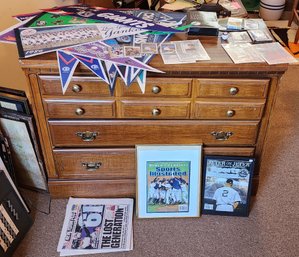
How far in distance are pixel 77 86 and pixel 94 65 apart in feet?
0.45

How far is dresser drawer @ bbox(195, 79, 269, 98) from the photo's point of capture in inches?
56.8

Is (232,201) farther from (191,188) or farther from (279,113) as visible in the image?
(279,113)

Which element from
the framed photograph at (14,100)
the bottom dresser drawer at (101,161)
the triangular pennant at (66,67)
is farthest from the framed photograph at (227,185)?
the framed photograph at (14,100)

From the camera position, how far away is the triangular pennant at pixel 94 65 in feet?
4.42

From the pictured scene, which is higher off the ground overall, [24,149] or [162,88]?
[162,88]

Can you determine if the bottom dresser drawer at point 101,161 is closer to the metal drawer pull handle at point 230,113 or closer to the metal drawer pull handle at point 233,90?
the metal drawer pull handle at point 230,113

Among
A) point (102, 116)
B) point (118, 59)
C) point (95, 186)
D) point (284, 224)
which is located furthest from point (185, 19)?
point (284, 224)

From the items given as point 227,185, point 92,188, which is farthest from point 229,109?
point 92,188

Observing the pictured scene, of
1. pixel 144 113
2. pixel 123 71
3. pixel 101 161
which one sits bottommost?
pixel 101 161

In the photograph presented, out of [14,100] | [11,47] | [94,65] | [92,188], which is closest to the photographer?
[94,65]

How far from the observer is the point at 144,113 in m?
1.53

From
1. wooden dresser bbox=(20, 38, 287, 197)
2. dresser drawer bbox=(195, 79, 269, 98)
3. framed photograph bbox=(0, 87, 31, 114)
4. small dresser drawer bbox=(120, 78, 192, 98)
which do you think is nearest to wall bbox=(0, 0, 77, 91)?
framed photograph bbox=(0, 87, 31, 114)

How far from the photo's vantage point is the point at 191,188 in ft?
5.55

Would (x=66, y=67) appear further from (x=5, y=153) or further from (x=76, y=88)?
(x=5, y=153)
